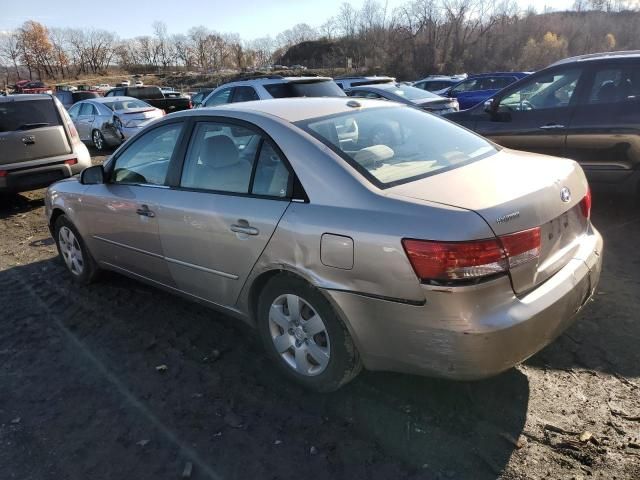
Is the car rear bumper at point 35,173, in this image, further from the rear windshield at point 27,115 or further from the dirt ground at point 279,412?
the dirt ground at point 279,412

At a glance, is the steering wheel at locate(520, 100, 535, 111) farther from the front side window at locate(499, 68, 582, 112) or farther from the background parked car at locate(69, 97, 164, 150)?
the background parked car at locate(69, 97, 164, 150)

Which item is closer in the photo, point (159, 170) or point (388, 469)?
point (388, 469)

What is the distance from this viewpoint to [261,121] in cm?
310

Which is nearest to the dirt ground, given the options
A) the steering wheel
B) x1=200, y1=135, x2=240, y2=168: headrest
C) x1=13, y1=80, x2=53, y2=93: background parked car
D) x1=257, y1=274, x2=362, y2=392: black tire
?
x1=257, y1=274, x2=362, y2=392: black tire

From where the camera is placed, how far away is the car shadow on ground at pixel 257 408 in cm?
244

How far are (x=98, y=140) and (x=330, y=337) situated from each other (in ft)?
44.6

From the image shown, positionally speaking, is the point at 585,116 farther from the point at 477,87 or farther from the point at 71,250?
the point at 477,87

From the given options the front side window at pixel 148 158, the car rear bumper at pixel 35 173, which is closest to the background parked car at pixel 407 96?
the car rear bumper at pixel 35 173

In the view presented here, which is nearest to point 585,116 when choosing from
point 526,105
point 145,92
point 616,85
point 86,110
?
point 616,85

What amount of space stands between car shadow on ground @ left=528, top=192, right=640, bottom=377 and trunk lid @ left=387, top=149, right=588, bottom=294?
697 mm

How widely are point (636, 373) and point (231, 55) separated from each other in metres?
96.8


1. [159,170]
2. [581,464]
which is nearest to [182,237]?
[159,170]

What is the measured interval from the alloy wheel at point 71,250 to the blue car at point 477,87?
44.0ft

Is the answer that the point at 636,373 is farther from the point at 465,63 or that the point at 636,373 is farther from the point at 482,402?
the point at 465,63
